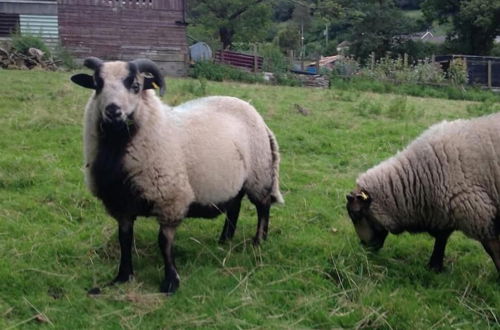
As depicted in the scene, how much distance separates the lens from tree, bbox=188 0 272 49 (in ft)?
147

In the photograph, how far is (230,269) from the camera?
5.76 m

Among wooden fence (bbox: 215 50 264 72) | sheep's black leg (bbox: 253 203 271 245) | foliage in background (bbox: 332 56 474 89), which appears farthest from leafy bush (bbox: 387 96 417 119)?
wooden fence (bbox: 215 50 264 72)

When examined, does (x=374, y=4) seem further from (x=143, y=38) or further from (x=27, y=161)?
(x=27, y=161)

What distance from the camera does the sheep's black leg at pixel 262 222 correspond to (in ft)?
21.7

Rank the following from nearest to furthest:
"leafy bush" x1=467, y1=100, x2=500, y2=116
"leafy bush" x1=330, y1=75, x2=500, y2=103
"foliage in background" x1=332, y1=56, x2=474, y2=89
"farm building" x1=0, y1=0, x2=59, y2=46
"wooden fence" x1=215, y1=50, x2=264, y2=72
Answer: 1. "leafy bush" x1=467, y1=100, x2=500, y2=116
2. "leafy bush" x1=330, y1=75, x2=500, y2=103
3. "foliage in background" x1=332, y1=56, x2=474, y2=89
4. "farm building" x1=0, y1=0, x2=59, y2=46
5. "wooden fence" x1=215, y1=50, x2=264, y2=72

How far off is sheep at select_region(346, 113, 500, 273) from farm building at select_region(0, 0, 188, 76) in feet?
84.4

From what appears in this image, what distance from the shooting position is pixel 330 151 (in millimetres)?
10859

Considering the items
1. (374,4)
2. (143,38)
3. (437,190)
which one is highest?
(374,4)

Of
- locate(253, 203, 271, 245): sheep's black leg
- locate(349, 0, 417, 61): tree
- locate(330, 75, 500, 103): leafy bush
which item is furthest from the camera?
locate(349, 0, 417, 61): tree

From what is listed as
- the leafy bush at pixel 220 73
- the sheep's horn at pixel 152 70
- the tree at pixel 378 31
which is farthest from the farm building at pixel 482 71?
the sheep's horn at pixel 152 70

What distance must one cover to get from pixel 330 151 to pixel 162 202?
6.00m

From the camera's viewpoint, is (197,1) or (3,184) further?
(197,1)

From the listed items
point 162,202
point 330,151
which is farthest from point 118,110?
point 330,151

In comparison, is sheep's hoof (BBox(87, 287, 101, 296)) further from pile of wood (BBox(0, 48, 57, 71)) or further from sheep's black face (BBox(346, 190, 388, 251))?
pile of wood (BBox(0, 48, 57, 71))
